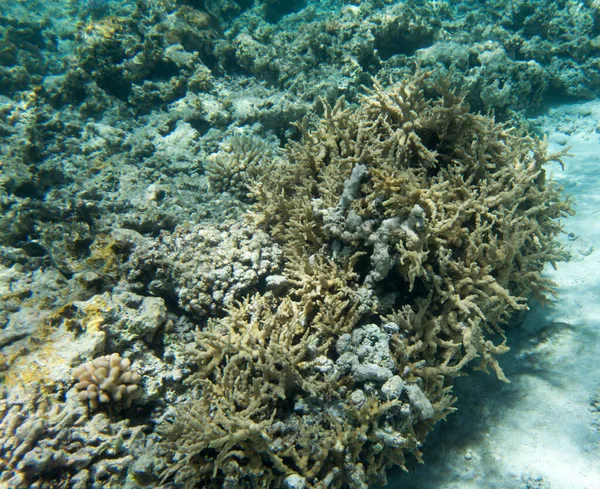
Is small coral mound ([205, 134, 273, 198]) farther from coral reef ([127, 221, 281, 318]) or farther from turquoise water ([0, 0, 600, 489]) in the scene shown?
coral reef ([127, 221, 281, 318])

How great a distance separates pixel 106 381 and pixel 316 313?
2029 millimetres

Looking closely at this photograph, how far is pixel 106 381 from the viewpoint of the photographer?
2.87 m

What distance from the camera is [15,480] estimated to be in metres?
2.31

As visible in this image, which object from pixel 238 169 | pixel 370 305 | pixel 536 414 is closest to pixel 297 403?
pixel 370 305

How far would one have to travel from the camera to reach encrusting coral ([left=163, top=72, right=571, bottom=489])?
269 centimetres

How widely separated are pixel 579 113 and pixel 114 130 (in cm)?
1059

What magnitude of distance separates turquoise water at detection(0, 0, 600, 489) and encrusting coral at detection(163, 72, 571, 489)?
0.8 inches

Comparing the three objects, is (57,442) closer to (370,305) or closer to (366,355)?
(366,355)

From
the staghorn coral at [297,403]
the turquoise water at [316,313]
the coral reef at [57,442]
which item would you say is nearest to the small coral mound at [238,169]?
the turquoise water at [316,313]

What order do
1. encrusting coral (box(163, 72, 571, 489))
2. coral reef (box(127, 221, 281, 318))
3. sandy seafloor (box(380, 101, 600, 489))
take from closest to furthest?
encrusting coral (box(163, 72, 571, 489))
sandy seafloor (box(380, 101, 600, 489))
coral reef (box(127, 221, 281, 318))

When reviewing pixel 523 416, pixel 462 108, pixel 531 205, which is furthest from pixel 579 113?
pixel 523 416

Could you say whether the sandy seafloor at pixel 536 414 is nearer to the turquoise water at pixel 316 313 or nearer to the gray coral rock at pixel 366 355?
the turquoise water at pixel 316 313

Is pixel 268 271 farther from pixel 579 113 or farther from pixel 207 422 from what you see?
pixel 579 113

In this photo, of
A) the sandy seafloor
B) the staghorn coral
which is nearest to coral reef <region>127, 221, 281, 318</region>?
the staghorn coral
